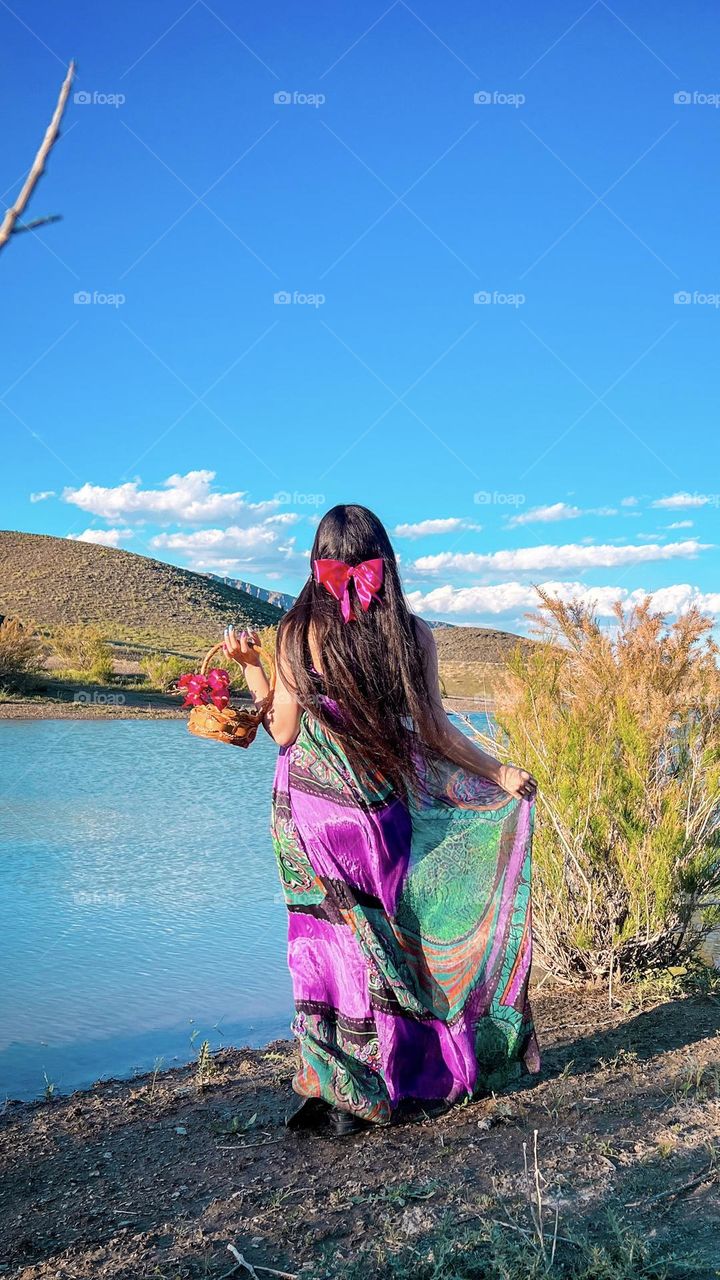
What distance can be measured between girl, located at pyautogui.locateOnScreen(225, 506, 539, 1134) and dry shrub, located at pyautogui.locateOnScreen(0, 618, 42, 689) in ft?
59.3

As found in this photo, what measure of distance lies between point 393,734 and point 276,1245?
1.45 metres

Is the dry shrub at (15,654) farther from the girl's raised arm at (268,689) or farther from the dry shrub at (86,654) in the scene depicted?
the girl's raised arm at (268,689)

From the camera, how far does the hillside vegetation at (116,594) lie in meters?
49.9

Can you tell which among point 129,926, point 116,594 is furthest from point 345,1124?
point 116,594

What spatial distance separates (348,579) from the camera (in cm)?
325

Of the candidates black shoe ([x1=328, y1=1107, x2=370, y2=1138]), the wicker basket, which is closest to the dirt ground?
black shoe ([x1=328, y1=1107, x2=370, y2=1138])

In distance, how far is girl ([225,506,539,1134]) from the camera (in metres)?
3.24

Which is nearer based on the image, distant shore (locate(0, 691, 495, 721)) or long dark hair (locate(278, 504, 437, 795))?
long dark hair (locate(278, 504, 437, 795))

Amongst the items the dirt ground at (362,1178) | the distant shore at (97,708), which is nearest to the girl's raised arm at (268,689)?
the dirt ground at (362,1178)

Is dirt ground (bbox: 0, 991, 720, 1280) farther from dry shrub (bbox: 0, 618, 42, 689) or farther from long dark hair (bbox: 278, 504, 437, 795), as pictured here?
dry shrub (bbox: 0, 618, 42, 689)

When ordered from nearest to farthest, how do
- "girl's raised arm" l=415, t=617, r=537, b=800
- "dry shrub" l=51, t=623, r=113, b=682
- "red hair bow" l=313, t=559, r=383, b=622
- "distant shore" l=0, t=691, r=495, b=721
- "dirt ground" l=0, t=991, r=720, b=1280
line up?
"dirt ground" l=0, t=991, r=720, b=1280 < "red hair bow" l=313, t=559, r=383, b=622 < "girl's raised arm" l=415, t=617, r=537, b=800 < "distant shore" l=0, t=691, r=495, b=721 < "dry shrub" l=51, t=623, r=113, b=682

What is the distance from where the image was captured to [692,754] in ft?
16.5

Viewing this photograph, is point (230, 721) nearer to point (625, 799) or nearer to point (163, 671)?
point (625, 799)

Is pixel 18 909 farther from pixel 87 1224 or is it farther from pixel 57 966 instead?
pixel 87 1224
